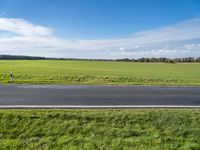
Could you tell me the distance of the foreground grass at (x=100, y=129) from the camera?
222 inches

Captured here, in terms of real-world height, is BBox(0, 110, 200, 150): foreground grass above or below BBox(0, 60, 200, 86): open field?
below

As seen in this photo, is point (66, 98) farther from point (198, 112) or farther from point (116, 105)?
point (198, 112)

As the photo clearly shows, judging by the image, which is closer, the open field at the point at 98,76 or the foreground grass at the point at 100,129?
the foreground grass at the point at 100,129

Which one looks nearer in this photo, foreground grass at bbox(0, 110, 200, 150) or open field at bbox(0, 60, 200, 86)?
foreground grass at bbox(0, 110, 200, 150)

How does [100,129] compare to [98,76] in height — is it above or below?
below

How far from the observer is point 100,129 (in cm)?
635

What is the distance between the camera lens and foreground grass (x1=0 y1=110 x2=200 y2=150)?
564 centimetres

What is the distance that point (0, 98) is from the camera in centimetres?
969

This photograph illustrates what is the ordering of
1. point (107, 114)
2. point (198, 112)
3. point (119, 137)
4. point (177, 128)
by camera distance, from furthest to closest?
point (198, 112)
point (107, 114)
point (177, 128)
point (119, 137)

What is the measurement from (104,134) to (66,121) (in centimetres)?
124

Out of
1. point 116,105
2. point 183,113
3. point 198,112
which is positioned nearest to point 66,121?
point 116,105

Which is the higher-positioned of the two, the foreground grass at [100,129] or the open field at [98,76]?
the open field at [98,76]

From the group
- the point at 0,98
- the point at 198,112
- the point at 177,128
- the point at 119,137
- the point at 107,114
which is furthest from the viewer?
the point at 0,98

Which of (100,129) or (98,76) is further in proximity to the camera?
(98,76)
